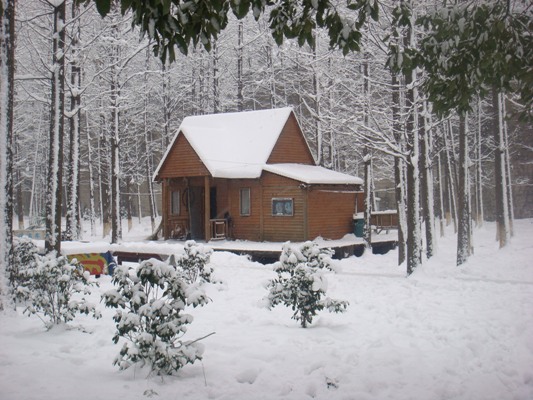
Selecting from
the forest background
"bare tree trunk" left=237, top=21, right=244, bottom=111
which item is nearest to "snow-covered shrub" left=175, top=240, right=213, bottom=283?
the forest background

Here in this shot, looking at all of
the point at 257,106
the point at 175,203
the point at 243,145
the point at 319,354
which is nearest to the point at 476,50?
the point at 319,354

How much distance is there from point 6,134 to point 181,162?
631 inches

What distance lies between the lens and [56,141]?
11656mm

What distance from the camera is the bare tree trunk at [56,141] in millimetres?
11508

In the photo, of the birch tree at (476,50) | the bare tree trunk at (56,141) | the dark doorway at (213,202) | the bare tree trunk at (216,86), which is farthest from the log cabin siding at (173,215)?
the birch tree at (476,50)

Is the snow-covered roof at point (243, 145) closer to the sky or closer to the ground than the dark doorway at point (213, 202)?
closer to the sky

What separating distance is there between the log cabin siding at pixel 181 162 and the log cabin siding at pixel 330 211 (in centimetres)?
582

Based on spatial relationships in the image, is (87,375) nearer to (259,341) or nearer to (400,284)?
(259,341)

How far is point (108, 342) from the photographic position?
6949mm

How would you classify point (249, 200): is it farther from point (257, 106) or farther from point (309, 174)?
point (257, 106)

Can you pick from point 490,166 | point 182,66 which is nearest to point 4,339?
point 182,66

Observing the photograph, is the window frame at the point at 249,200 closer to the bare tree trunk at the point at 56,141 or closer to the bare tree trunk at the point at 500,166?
the bare tree trunk at the point at 500,166

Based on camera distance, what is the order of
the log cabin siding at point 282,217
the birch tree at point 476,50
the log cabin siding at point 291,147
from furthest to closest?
the log cabin siding at point 291,147, the log cabin siding at point 282,217, the birch tree at point 476,50

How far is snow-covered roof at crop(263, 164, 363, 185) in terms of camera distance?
70.8ft
